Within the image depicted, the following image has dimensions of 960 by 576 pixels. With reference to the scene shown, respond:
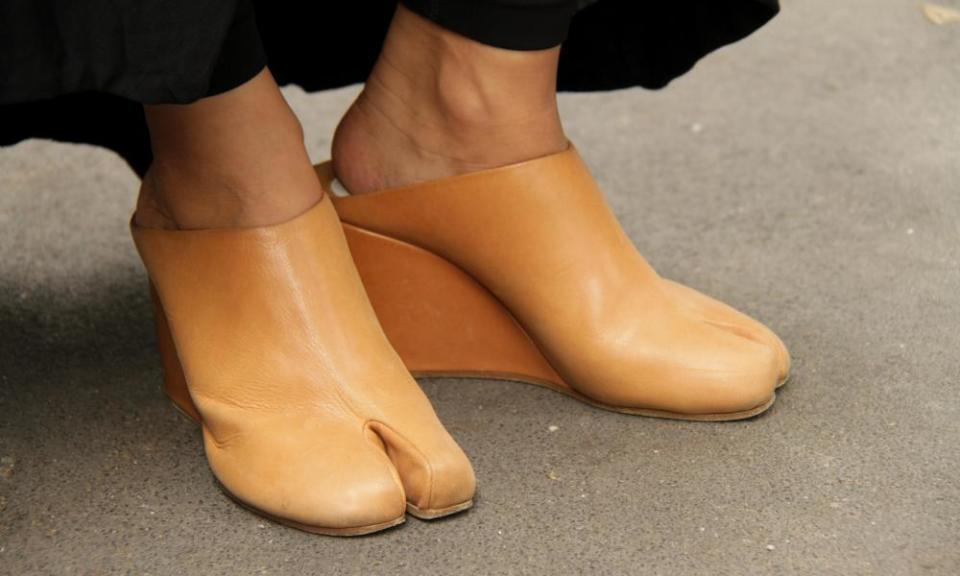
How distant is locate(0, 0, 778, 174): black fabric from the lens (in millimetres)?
699

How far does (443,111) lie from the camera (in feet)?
3.00

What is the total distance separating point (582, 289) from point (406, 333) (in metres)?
0.15

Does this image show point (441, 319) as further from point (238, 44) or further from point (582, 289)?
point (238, 44)

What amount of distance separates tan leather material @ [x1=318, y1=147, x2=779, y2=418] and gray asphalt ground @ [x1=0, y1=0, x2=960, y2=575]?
3cm

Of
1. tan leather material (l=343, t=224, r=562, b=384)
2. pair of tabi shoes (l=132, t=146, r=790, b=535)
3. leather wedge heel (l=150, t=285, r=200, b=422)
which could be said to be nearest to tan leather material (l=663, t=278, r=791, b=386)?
pair of tabi shoes (l=132, t=146, r=790, b=535)

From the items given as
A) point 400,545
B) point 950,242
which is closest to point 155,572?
point 400,545

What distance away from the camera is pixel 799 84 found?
1670 millimetres

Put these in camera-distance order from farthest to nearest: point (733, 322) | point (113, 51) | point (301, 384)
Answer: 1. point (733, 322)
2. point (301, 384)
3. point (113, 51)

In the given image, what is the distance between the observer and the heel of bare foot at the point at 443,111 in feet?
2.93

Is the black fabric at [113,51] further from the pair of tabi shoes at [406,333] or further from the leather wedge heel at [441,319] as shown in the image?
the leather wedge heel at [441,319]

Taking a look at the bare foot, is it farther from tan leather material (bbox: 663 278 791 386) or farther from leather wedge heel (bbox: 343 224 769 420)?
tan leather material (bbox: 663 278 791 386)

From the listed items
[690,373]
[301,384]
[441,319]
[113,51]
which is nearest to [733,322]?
[690,373]

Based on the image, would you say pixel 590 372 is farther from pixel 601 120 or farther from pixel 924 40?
pixel 924 40

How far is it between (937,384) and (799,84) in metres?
0.79
